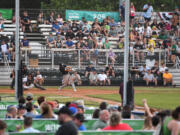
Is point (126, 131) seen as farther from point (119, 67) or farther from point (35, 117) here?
point (119, 67)

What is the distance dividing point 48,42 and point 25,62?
3056mm

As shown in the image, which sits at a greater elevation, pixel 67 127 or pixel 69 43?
pixel 69 43

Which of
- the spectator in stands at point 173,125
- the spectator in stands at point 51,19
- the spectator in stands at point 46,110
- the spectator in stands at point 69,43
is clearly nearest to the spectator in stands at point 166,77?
the spectator in stands at point 69,43

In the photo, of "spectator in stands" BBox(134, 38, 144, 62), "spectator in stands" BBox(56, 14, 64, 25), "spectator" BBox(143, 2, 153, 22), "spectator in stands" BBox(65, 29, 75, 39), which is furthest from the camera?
"spectator" BBox(143, 2, 153, 22)

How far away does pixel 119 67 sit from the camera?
39.7 meters

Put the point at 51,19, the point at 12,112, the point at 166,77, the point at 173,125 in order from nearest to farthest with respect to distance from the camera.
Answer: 1. the point at 173,125
2. the point at 12,112
3. the point at 166,77
4. the point at 51,19

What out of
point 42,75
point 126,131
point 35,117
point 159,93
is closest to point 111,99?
point 159,93

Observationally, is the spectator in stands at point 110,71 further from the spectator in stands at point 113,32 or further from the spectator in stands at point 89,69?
the spectator in stands at point 113,32

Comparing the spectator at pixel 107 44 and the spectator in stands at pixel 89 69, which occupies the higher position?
the spectator at pixel 107 44

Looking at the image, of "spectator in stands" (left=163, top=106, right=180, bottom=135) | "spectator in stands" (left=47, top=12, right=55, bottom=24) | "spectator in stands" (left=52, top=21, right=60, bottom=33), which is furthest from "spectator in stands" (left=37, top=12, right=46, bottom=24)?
"spectator in stands" (left=163, top=106, right=180, bottom=135)

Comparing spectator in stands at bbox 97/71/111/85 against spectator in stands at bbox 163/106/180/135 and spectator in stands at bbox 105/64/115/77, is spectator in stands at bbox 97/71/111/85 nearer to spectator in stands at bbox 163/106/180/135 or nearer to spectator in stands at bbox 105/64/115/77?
spectator in stands at bbox 105/64/115/77

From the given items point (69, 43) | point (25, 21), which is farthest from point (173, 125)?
point (25, 21)

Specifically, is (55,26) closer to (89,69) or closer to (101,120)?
(89,69)

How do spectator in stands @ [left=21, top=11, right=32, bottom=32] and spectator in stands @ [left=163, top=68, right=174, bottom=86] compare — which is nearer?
spectator in stands @ [left=163, top=68, right=174, bottom=86]
